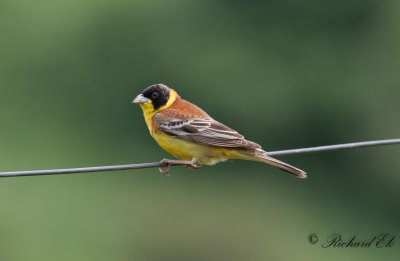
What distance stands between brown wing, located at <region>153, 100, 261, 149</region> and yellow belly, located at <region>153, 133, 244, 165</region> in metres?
0.07

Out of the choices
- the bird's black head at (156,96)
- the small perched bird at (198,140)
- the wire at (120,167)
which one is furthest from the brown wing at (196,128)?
the wire at (120,167)

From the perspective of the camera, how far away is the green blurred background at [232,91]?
1822 cm

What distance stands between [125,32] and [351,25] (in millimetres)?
6304

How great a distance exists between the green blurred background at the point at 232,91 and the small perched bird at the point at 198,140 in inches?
352

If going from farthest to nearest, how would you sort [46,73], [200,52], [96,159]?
1. [200,52]
2. [46,73]
3. [96,159]

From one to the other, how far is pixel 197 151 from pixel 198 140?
13cm

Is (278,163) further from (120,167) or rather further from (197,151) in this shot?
(120,167)

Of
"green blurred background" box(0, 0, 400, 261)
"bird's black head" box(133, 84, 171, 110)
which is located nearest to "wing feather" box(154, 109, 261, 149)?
"bird's black head" box(133, 84, 171, 110)

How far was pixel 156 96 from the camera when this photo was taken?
823 centimetres

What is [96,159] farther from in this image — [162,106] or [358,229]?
[162,106]

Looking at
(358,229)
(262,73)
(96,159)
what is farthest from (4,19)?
(358,229)

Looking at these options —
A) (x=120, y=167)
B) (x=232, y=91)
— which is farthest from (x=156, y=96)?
(x=232, y=91)

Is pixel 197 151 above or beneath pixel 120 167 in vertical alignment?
beneath

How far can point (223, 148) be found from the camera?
24.3 ft
